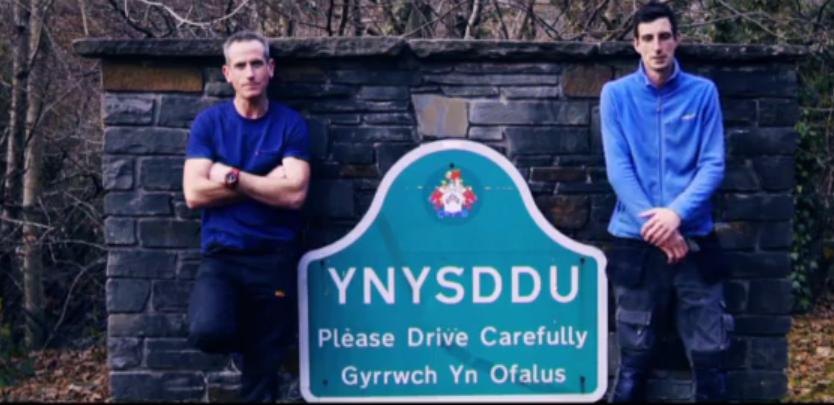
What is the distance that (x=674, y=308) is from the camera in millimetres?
5242

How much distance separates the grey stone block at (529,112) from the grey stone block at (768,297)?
109cm

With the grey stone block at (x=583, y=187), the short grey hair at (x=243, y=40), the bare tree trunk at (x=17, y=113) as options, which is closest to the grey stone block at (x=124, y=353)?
the short grey hair at (x=243, y=40)

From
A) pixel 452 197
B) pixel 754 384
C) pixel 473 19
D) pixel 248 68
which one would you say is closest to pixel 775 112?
pixel 754 384

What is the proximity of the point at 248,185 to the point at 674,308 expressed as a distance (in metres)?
1.88

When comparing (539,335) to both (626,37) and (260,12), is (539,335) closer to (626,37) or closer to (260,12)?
(626,37)

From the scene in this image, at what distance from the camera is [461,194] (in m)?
5.48

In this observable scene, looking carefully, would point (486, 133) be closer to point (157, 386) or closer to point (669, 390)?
point (669, 390)

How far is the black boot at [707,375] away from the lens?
5.10 meters

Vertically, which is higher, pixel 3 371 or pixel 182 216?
pixel 182 216

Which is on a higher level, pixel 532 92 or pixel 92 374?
pixel 532 92

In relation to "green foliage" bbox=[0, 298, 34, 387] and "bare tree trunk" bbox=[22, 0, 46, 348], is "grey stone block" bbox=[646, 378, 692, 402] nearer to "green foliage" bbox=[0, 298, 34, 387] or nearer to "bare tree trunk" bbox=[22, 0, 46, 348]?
"green foliage" bbox=[0, 298, 34, 387]

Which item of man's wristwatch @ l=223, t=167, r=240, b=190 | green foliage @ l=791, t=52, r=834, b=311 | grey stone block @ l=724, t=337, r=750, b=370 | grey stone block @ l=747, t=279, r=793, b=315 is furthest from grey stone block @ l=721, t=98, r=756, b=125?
green foliage @ l=791, t=52, r=834, b=311

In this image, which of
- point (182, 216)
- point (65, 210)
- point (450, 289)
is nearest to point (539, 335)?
point (450, 289)

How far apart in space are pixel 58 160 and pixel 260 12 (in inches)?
109
